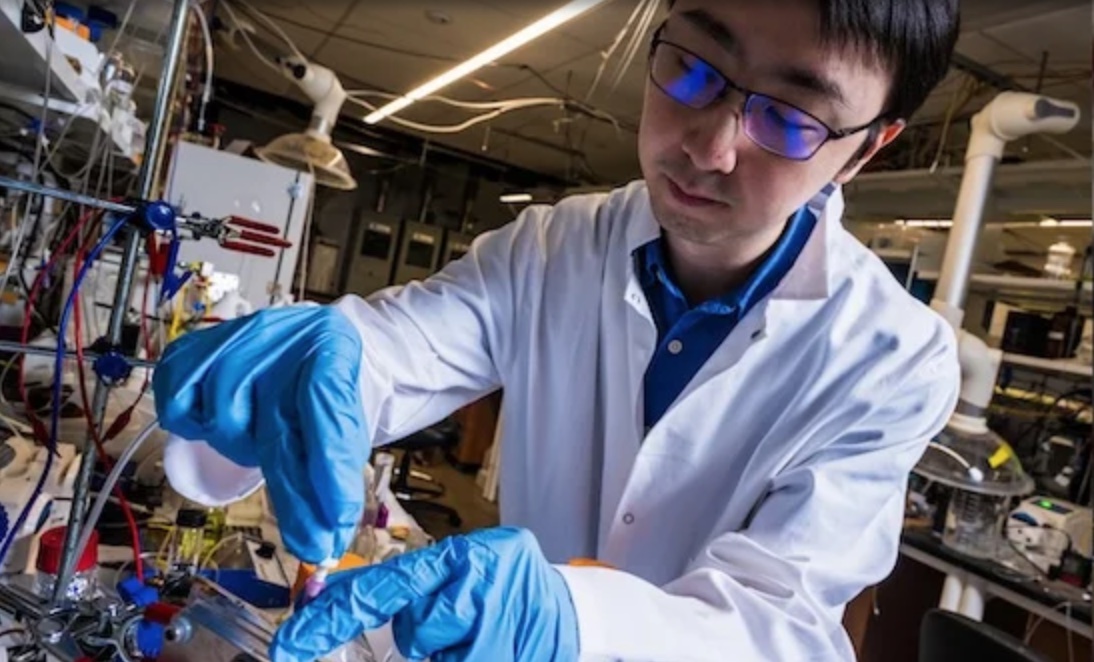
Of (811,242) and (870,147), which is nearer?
(870,147)

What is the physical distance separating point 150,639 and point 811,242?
95 centimetres

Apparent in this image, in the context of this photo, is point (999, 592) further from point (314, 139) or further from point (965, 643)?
point (314, 139)

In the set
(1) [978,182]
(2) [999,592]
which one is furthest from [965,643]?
(1) [978,182]

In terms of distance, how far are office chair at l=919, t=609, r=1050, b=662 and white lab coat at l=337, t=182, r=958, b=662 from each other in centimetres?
90

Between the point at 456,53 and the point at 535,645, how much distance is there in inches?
185

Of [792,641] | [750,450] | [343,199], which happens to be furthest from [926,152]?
[343,199]

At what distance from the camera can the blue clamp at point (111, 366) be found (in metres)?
0.72

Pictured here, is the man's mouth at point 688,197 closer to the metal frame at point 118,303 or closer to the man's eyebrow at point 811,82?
the man's eyebrow at point 811,82

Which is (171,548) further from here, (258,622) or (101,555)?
(258,622)

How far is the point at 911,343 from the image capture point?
3.16ft

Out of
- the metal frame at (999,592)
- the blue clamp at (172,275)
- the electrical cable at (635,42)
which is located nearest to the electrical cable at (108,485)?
the blue clamp at (172,275)

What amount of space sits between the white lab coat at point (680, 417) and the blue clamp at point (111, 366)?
25 cm

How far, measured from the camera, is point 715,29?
0.84m

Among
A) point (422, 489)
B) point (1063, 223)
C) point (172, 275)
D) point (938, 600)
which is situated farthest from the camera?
point (422, 489)
